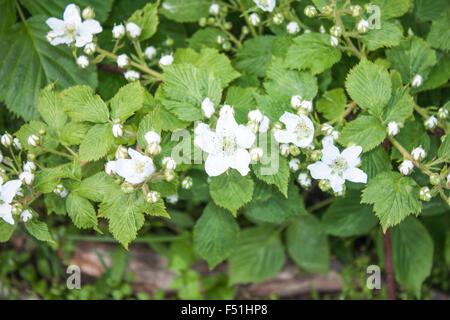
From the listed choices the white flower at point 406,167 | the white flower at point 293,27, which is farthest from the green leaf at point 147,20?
the white flower at point 406,167

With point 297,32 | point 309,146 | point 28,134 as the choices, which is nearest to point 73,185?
point 28,134

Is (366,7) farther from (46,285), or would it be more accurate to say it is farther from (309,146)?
(46,285)

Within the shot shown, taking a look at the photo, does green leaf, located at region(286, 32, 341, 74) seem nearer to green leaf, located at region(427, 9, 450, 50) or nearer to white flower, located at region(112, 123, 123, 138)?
green leaf, located at region(427, 9, 450, 50)

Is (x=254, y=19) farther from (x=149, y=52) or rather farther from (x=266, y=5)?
(x=149, y=52)

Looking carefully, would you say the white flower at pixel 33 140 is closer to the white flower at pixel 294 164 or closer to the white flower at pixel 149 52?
the white flower at pixel 149 52

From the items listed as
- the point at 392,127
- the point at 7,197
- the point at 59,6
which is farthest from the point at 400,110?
the point at 59,6

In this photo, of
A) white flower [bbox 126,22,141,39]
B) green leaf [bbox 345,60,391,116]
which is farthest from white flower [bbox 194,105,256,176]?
white flower [bbox 126,22,141,39]

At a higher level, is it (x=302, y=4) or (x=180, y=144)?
(x=302, y=4)
